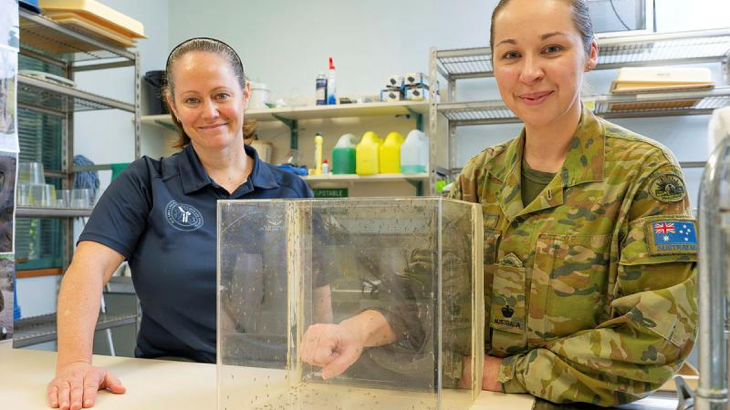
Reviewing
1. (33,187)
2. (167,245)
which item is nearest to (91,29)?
(33,187)

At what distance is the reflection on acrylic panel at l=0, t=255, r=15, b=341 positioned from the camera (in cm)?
154

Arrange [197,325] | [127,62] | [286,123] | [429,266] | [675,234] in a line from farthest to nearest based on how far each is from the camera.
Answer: [286,123] < [127,62] < [197,325] < [675,234] < [429,266]

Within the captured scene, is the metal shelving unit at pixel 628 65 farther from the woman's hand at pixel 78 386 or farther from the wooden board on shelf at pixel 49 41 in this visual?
the woman's hand at pixel 78 386

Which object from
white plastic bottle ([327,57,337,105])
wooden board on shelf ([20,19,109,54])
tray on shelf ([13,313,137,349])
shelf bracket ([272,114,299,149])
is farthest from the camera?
shelf bracket ([272,114,299,149])

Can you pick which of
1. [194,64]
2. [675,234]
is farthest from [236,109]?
[675,234]

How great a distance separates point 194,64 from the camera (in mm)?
1282

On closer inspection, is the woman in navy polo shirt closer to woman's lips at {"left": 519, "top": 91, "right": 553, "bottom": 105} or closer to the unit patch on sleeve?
woman's lips at {"left": 519, "top": 91, "right": 553, "bottom": 105}

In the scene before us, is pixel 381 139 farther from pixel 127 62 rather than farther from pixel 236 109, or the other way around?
pixel 236 109

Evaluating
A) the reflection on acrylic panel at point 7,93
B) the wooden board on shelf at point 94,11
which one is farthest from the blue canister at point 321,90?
the reflection on acrylic panel at point 7,93

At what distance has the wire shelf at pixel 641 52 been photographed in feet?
8.57

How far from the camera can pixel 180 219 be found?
129 cm

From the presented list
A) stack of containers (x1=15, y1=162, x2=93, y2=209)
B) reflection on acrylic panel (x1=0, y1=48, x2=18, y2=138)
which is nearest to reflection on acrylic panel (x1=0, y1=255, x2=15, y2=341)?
reflection on acrylic panel (x1=0, y1=48, x2=18, y2=138)

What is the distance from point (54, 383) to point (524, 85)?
90 cm

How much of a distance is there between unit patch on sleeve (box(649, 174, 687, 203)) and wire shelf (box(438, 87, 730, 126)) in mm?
1736
